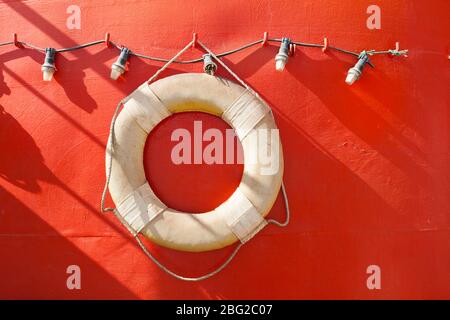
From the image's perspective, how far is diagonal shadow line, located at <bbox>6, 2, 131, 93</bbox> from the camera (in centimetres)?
223

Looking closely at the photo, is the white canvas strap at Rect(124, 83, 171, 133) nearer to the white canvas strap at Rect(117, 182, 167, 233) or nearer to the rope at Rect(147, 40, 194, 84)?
the rope at Rect(147, 40, 194, 84)

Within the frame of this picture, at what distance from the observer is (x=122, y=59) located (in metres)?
2.12

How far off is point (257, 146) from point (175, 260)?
0.80 meters

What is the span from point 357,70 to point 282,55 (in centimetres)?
43

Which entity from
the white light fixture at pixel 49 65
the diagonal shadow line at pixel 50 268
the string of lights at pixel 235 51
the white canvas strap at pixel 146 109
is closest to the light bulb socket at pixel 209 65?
the string of lights at pixel 235 51

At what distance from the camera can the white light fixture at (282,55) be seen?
2.04 meters

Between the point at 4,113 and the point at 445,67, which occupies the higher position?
the point at 445,67

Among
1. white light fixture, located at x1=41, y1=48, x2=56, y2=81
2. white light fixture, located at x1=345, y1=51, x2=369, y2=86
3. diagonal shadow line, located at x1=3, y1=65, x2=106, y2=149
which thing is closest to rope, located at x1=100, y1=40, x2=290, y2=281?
diagonal shadow line, located at x1=3, y1=65, x2=106, y2=149

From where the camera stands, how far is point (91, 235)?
7.16ft

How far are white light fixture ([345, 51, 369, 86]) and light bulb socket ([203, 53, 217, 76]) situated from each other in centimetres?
76

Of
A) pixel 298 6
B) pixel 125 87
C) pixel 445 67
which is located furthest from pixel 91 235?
pixel 445 67

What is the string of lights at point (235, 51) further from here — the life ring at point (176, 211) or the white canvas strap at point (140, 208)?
the white canvas strap at point (140, 208)

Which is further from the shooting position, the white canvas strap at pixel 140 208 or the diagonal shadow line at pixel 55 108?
the diagonal shadow line at pixel 55 108
